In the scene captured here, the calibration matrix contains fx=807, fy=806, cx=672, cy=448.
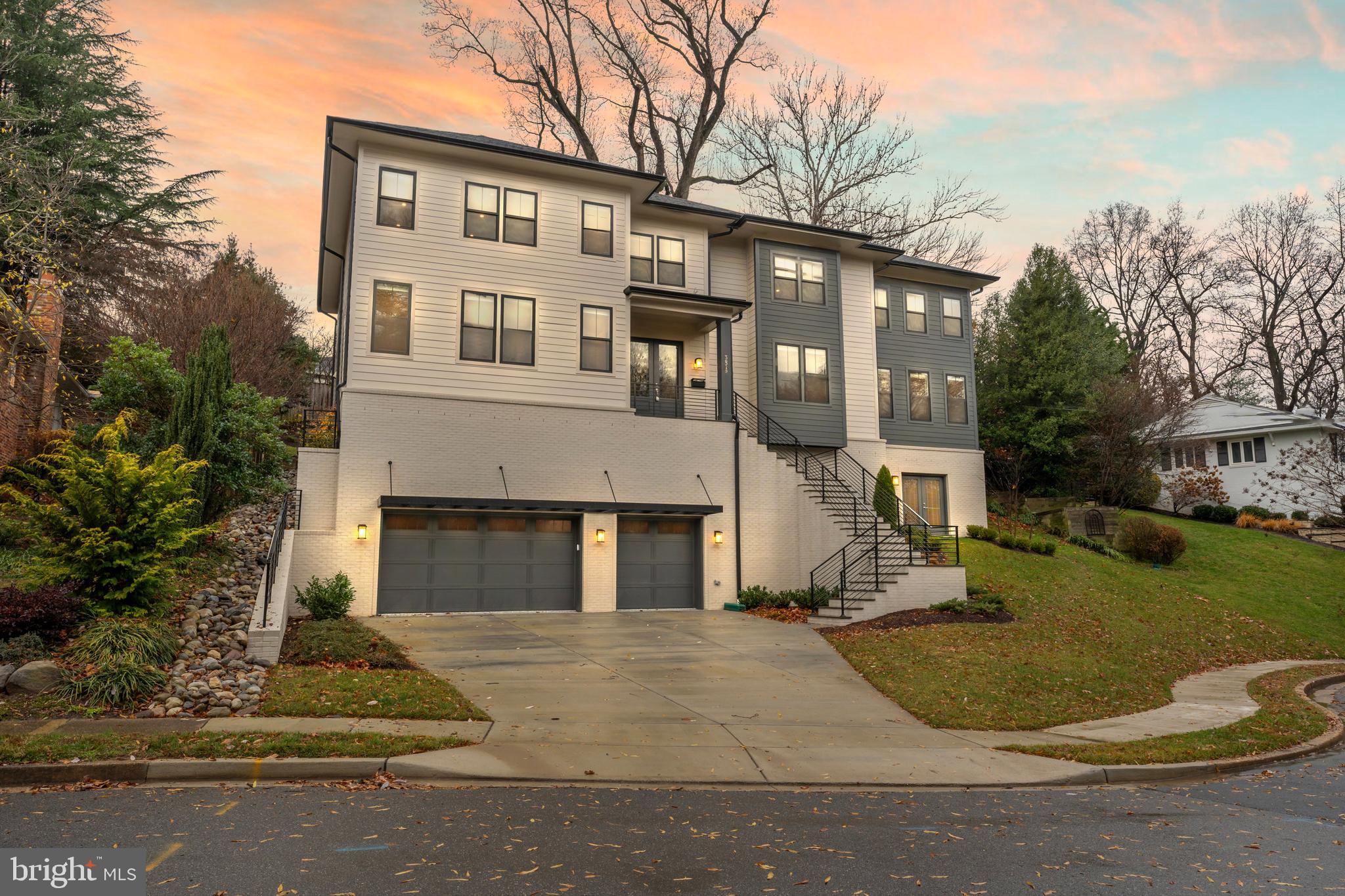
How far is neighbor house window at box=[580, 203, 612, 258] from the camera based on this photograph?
70.8 feet

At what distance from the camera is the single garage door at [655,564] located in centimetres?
2083

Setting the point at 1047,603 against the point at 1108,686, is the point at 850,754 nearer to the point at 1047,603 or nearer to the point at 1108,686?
the point at 1108,686

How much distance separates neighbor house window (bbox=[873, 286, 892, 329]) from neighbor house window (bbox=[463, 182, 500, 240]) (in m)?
13.4

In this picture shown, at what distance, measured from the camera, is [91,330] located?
Answer: 2667cm

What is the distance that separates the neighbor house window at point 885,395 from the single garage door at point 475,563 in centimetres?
1197

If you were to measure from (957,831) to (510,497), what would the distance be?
14.5 meters

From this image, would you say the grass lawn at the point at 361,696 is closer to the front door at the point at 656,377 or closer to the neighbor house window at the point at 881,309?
the front door at the point at 656,377

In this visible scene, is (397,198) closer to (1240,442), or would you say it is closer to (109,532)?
(109,532)

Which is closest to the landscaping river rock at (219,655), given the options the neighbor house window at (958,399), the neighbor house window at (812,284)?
the neighbor house window at (812,284)

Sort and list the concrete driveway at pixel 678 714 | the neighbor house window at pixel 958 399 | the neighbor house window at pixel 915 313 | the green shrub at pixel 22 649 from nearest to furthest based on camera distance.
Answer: the concrete driveway at pixel 678 714 → the green shrub at pixel 22 649 → the neighbor house window at pixel 915 313 → the neighbor house window at pixel 958 399

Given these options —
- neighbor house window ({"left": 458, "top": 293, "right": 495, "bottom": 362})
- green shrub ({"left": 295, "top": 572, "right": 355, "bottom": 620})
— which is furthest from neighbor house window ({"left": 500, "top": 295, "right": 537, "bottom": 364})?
green shrub ({"left": 295, "top": 572, "right": 355, "bottom": 620})

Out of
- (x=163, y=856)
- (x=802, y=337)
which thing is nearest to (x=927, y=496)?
(x=802, y=337)

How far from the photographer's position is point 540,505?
19266mm

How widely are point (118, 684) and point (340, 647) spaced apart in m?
3.41
